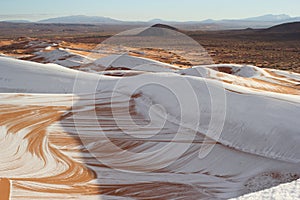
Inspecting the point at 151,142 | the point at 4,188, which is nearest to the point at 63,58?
the point at 151,142

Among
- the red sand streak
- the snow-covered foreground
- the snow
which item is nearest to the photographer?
the red sand streak

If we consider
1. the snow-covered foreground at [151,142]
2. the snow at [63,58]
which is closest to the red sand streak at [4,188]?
the snow-covered foreground at [151,142]

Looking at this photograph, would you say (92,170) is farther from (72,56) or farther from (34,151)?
(72,56)

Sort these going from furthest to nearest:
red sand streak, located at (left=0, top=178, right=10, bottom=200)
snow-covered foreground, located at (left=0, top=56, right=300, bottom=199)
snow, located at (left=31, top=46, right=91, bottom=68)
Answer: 1. snow, located at (left=31, top=46, right=91, bottom=68)
2. snow-covered foreground, located at (left=0, top=56, right=300, bottom=199)
3. red sand streak, located at (left=0, top=178, right=10, bottom=200)

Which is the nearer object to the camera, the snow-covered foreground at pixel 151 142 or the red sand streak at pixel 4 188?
the red sand streak at pixel 4 188

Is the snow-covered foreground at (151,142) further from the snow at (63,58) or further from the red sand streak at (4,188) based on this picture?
the snow at (63,58)

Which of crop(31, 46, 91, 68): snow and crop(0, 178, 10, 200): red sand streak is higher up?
crop(31, 46, 91, 68): snow

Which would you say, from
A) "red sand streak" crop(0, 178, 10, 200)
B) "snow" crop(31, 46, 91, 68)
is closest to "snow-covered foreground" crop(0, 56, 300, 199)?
"red sand streak" crop(0, 178, 10, 200)

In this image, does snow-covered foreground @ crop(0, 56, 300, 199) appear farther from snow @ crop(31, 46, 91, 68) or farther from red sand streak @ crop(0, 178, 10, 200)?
snow @ crop(31, 46, 91, 68)

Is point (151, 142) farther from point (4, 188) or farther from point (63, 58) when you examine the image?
point (63, 58)
